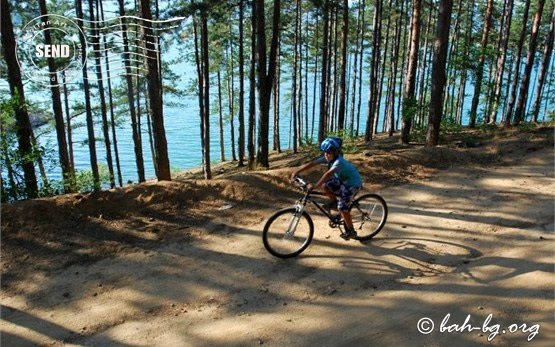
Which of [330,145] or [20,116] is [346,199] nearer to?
[330,145]

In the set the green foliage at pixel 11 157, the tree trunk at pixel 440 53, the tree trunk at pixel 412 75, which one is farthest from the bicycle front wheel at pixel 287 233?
the tree trunk at pixel 412 75

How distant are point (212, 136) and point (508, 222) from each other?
48630 millimetres

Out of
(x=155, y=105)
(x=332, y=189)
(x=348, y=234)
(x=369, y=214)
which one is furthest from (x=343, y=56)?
(x=348, y=234)

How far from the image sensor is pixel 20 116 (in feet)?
32.0

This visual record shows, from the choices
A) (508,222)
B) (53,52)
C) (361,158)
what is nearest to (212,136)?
(53,52)

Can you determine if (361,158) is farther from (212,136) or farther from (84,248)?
(212,136)

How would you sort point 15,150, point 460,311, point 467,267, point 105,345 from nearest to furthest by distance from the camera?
point 105,345, point 460,311, point 467,267, point 15,150

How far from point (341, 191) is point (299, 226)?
0.85m

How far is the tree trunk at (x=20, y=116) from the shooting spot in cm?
883

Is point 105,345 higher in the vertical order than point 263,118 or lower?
lower

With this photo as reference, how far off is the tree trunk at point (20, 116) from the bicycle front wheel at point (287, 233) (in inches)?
203

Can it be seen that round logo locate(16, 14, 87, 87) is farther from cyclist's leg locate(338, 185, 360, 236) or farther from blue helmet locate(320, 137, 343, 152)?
cyclist's leg locate(338, 185, 360, 236)

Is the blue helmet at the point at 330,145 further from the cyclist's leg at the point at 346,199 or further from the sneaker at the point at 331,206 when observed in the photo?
the sneaker at the point at 331,206

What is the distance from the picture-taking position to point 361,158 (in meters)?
10.4
